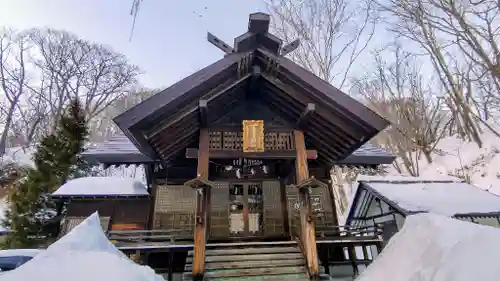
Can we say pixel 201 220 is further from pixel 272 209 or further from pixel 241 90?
pixel 241 90

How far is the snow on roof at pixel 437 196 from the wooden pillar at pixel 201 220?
626 cm

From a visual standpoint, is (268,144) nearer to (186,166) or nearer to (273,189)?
(273,189)

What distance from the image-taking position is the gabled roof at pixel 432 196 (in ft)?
30.7

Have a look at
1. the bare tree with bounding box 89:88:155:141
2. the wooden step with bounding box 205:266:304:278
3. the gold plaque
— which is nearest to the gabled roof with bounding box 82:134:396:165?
the gold plaque

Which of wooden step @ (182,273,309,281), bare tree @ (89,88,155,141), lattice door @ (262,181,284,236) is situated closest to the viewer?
wooden step @ (182,273,309,281)

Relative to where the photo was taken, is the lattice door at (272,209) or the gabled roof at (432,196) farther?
the gabled roof at (432,196)

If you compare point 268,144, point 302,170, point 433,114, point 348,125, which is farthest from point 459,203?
point 433,114

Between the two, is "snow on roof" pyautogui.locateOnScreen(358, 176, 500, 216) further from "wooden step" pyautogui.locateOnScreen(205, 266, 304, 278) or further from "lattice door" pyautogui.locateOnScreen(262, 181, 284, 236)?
"wooden step" pyautogui.locateOnScreen(205, 266, 304, 278)

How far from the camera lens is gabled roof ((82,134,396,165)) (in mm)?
8820

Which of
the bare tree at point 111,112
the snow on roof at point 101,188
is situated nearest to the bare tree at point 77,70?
the bare tree at point 111,112

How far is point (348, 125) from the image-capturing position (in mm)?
7285

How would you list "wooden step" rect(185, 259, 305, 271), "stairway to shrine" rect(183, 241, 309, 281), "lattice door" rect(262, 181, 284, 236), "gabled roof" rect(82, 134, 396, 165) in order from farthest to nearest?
"lattice door" rect(262, 181, 284, 236) → "gabled roof" rect(82, 134, 396, 165) → "wooden step" rect(185, 259, 305, 271) → "stairway to shrine" rect(183, 241, 309, 281)

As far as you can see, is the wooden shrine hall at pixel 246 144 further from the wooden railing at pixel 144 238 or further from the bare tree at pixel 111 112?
the bare tree at pixel 111 112

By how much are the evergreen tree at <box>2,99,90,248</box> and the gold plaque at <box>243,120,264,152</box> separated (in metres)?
9.17
